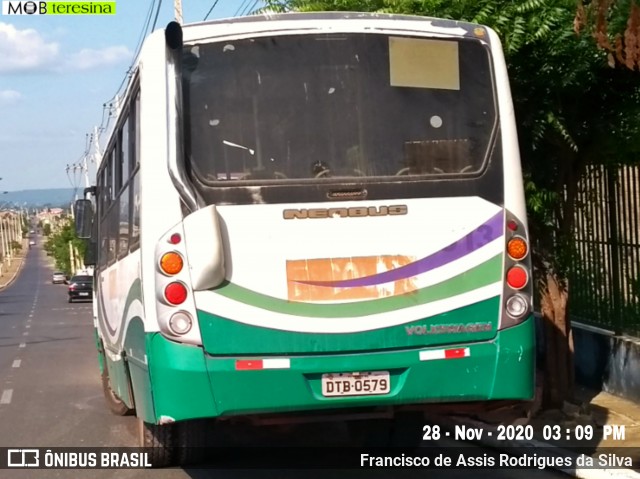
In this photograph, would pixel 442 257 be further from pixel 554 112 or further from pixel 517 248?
pixel 554 112

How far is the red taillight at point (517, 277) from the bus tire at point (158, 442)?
281cm

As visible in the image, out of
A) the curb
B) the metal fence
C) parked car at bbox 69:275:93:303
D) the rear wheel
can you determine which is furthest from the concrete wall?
parked car at bbox 69:275:93:303

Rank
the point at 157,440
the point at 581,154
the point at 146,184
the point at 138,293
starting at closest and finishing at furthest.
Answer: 1. the point at 146,184
2. the point at 138,293
3. the point at 157,440
4. the point at 581,154

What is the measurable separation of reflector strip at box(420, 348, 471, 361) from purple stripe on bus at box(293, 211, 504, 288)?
472 millimetres

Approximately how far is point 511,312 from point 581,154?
12.2 ft

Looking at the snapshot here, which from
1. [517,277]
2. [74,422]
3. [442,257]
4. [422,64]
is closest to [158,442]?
[442,257]

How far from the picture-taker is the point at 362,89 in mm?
6859

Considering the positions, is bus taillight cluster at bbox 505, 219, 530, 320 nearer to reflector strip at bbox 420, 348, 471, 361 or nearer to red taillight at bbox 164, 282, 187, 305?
reflector strip at bbox 420, 348, 471, 361

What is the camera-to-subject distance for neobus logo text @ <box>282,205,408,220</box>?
21.5ft

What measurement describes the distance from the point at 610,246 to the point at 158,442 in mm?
5304

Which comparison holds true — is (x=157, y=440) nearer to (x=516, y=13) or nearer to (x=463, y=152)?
(x=463, y=152)

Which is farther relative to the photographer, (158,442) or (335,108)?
(158,442)

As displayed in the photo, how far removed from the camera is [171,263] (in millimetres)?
6367

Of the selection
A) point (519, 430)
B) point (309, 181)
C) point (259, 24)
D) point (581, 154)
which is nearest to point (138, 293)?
point (309, 181)
